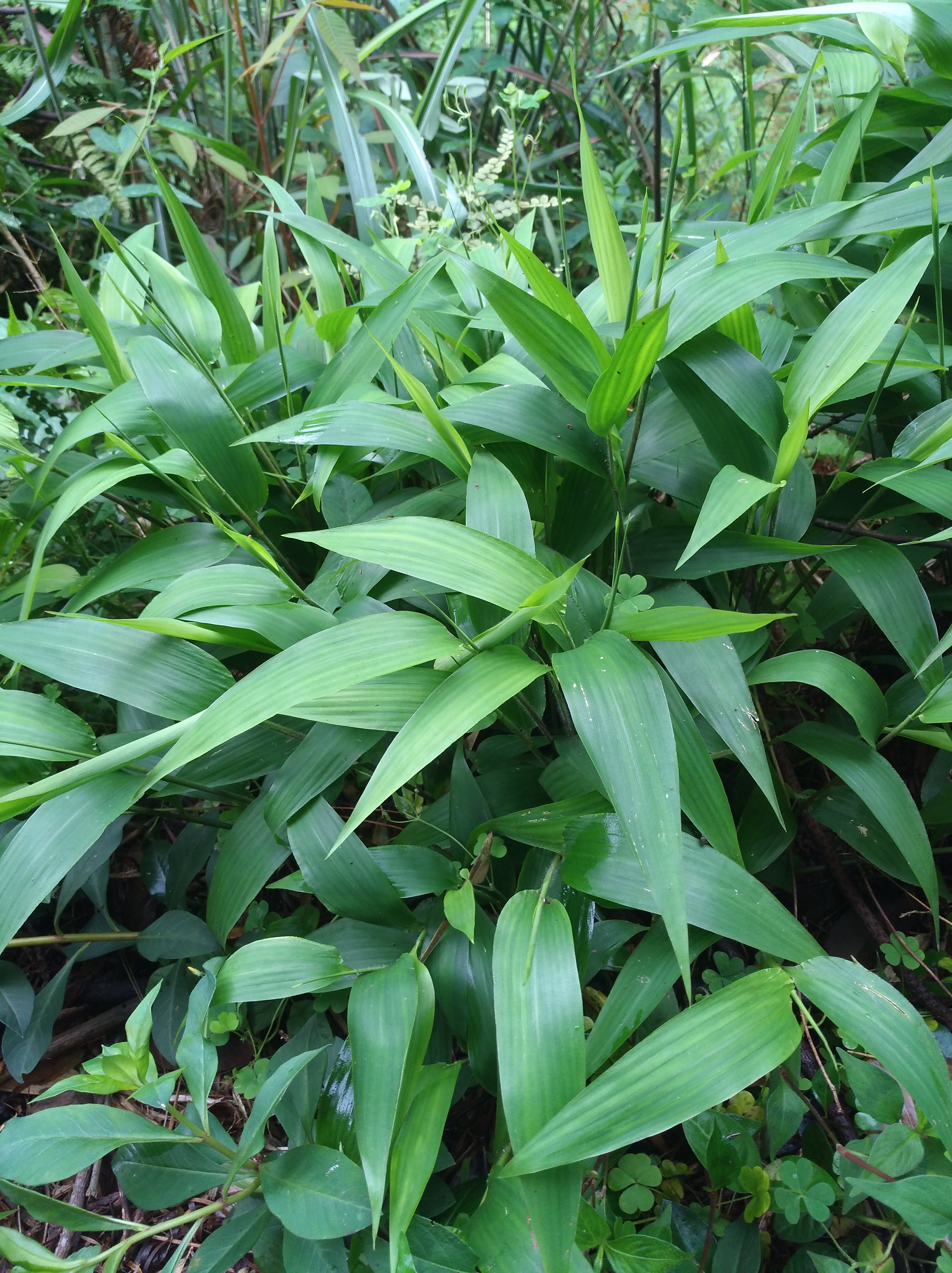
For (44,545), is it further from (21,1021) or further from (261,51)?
(261,51)

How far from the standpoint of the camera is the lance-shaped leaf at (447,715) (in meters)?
0.42

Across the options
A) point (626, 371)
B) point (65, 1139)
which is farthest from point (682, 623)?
point (65, 1139)

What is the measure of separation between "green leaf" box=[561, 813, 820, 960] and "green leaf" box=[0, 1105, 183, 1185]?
32 centimetres

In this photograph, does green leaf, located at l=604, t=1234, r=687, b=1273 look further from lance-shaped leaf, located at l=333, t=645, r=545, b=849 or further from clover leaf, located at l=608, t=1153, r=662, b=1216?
lance-shaped leaf, located at l=333, t=645, r=545, b=849

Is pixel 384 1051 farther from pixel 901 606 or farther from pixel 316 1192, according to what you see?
pixel 901 606

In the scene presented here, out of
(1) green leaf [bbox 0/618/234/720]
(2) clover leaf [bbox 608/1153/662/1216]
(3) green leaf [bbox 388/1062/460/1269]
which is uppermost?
(1) green leaf [bbox 0/618/234/720]

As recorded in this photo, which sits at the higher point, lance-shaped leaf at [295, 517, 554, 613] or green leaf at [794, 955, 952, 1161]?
lance-shaped leaf at [295, 517, 554, 613]

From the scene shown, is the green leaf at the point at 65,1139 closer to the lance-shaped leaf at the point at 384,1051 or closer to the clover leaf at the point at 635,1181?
the lance-shaped leaf at the point at 384,1051

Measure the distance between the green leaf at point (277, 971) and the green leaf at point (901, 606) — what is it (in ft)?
1.53

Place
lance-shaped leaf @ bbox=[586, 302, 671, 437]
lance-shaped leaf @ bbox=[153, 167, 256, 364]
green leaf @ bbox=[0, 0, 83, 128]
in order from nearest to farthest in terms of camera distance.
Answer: lance-shaped leaf @ bbox=[586, 302, 671, 437], lance-shaped leaf @ bbox=[153, 167, 256, 364], green leaf @ bbox=[0, 0, 83, 128]

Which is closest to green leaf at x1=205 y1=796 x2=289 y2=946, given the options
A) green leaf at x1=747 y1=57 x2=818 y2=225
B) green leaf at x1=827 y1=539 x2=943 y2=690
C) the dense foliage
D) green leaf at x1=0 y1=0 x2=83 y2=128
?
the dense foliage

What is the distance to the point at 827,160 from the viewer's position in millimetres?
794

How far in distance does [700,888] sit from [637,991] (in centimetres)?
8

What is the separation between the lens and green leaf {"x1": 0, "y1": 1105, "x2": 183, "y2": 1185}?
47 centimetres
